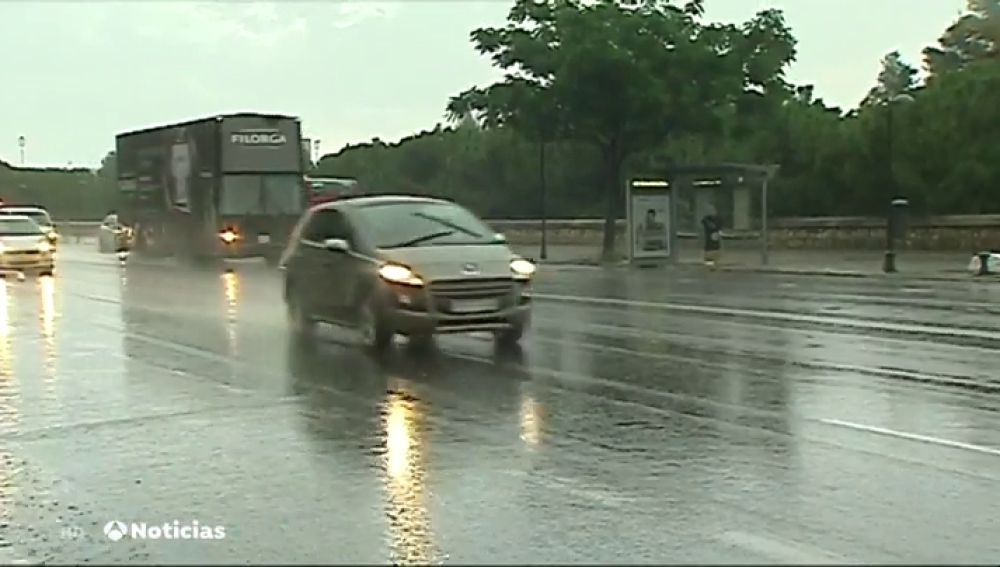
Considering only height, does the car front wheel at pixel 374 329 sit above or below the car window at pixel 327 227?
below

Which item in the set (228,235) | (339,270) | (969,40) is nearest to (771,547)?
(339,270)

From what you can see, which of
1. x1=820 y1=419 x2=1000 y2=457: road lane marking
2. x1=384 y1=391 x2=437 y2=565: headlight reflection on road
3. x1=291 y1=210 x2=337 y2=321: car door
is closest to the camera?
x1=384 y1=391 x2=437 y2=565: headlight reflection on road

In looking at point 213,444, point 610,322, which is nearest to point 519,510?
point 213,444

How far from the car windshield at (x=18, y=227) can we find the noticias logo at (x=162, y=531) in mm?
31420

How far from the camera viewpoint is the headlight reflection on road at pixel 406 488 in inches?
281

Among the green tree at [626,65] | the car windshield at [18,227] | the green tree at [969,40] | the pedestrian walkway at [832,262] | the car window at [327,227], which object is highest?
the green tree at [969,40]

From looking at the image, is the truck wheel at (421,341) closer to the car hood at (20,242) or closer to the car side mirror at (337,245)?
the car side mirror at (337,245)

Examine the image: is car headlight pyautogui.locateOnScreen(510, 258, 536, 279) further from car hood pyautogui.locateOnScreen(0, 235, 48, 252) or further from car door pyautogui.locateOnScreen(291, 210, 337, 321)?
car hood pyautogui.locateOnScreen(0, 235, 48, 252)

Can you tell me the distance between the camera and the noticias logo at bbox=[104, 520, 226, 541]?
7355mm

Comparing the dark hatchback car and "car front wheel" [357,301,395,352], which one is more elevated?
the dark hatchback car

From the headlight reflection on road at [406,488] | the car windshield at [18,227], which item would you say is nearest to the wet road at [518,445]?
the headlight reflection on road at [406,488]

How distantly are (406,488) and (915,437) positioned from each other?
3562 millimetres

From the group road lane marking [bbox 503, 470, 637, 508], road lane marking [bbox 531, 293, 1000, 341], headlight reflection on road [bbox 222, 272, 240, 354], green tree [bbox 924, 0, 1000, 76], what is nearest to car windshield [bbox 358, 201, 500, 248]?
headlight reflection on road [bbox 222, 272, 240, 354]

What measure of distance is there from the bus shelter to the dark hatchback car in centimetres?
2085
